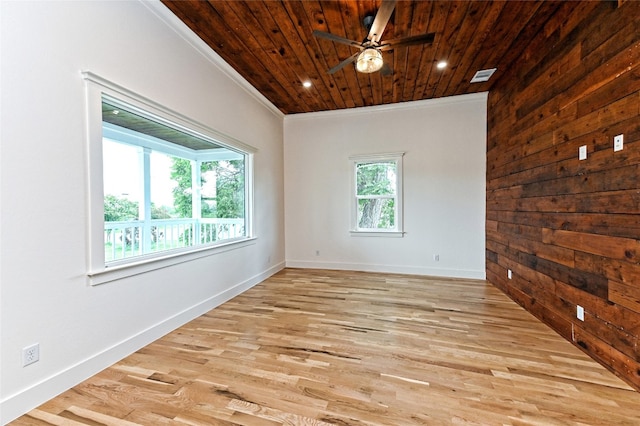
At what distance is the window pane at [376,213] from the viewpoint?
190 inches

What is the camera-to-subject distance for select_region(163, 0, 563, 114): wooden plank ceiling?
92.7 inches

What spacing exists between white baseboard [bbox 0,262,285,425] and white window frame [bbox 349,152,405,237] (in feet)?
9.50

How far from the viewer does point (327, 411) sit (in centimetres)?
155

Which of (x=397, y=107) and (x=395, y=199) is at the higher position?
(x=397, y=107)

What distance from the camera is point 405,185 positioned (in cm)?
470

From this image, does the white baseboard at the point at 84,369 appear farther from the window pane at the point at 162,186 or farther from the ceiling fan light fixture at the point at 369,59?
the ceiling fan light fixture at the point at 369,59

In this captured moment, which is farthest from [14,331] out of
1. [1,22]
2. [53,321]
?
[1,22]

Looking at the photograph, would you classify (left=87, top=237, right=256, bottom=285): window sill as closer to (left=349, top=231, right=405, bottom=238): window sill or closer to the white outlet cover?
(left=349, top=231, right=405, bottom=238): window sill

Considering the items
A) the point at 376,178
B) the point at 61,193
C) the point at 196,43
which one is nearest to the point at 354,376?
the point at 61,193

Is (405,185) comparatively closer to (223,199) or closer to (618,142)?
(618,142)

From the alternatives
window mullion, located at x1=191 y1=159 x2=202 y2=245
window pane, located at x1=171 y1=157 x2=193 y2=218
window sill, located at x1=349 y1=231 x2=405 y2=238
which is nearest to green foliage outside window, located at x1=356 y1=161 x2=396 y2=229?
window sill, located at x1=349 y1=231 x2=405 y2=238

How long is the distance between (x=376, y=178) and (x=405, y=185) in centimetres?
53

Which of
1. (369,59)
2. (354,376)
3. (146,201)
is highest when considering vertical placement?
(369,59)

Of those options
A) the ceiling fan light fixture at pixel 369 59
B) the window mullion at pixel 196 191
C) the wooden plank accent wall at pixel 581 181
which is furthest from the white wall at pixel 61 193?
the wooden plank accent wall at pixel 581 181
